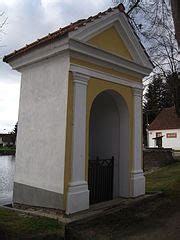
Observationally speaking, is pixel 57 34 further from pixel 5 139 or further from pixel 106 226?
pixel 5 139

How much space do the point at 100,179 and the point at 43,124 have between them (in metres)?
2.22

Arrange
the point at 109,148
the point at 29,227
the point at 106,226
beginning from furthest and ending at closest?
the point at 109,148, the point at 106,226, the point at 29,227

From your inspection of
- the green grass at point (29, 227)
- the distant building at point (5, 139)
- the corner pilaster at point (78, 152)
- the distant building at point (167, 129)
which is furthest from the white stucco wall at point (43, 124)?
the distant building at point (5, 139)

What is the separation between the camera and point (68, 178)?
6957mm

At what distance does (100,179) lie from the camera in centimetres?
855

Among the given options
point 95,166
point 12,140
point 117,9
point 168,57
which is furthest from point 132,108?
point 12,140

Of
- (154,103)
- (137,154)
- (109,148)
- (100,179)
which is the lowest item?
(100,179)

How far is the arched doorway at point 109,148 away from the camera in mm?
8508

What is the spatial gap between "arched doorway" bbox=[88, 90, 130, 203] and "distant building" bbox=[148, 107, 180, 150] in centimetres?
3001

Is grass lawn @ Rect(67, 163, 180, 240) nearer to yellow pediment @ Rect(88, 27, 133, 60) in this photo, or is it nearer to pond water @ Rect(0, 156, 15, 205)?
yellow pediment @ Rect(88, 27, 133, 60)

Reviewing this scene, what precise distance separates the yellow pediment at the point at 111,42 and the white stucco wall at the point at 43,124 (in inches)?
46.9

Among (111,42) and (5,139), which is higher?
(5,139)

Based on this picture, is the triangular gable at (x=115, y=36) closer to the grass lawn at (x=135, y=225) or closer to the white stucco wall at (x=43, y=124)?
the white stucco wall at (x=43, y=124)

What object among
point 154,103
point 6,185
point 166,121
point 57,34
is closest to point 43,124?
point 57,34
